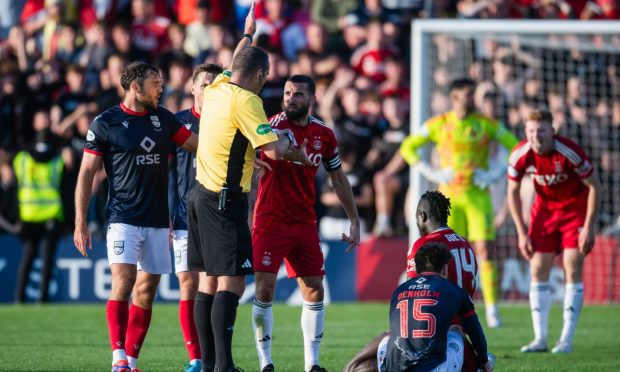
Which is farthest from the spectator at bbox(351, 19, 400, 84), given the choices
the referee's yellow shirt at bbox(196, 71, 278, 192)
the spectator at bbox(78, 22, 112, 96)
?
the referee's yellow shirt at bbox(196, 71, 278, 192)

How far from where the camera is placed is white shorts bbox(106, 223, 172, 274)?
28.5 feet

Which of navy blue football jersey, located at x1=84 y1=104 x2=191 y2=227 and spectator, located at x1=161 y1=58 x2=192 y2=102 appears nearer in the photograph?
navy blue football jersey, located at x1=84 y1=104 x2=191 y2=227

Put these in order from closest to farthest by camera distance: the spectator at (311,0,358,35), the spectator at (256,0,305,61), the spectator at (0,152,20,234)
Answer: the spectator at (0,152,20,234), the spectator at (256,0,305,61), the spectator at (311,0,358,35)

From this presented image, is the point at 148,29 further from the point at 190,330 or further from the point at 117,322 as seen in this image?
the point at 117,322

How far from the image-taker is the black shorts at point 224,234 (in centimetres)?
803

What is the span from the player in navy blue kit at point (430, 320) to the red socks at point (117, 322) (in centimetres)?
220

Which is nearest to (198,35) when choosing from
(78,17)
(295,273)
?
(78,17)

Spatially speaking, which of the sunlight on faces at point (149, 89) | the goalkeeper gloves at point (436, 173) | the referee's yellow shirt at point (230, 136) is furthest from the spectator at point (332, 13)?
the referee's yellow shirt at point (230, 136)

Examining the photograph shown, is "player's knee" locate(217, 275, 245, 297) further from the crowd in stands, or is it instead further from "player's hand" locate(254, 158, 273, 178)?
the crowd in stands

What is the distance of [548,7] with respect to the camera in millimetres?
19922

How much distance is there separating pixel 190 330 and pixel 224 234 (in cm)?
138

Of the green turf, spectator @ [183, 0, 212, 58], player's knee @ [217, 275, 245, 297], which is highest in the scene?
spectator @ [183, 0, 212, 58]

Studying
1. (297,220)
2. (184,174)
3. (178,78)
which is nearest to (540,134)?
(297,220)

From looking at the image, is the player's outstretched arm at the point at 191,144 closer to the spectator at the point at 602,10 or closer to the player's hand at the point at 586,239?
the player's hand at the point at 586,239
